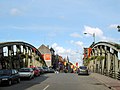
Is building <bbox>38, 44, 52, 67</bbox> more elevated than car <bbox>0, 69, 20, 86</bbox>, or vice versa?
building <bbox>38, 44, 52, 67</bbox>

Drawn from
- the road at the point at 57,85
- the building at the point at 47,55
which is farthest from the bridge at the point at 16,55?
the building at the point at 47,55

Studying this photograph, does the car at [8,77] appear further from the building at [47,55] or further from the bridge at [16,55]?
the building at [47,55]

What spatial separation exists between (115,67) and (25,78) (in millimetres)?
12518

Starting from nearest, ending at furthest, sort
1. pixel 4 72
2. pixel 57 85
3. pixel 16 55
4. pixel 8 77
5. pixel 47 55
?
pixel 8 77 < pixel 57 85 < pixel 4 72 < pixel 16 55 < pixel 47 55

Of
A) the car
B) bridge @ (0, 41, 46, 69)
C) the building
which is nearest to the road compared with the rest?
the car

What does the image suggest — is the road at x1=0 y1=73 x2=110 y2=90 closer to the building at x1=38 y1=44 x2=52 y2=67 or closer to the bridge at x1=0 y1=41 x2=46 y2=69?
the bridge at x1=0 y1=41 x2=46 y2=69

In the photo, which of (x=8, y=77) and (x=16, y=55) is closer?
(x=8, y=77)

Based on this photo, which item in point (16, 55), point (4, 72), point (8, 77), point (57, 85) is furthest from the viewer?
point (16, 55)

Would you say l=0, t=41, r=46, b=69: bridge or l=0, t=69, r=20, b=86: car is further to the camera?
l=0, t=41, r=46, b=69: bridge

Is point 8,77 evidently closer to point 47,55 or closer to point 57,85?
point 57,85

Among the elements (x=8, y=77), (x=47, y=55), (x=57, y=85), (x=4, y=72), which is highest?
(x=47, y=55)

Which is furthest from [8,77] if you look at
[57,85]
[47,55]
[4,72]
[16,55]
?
[47,55]

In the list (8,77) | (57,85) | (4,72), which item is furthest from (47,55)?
(8,77)

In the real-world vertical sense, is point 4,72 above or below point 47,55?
below
